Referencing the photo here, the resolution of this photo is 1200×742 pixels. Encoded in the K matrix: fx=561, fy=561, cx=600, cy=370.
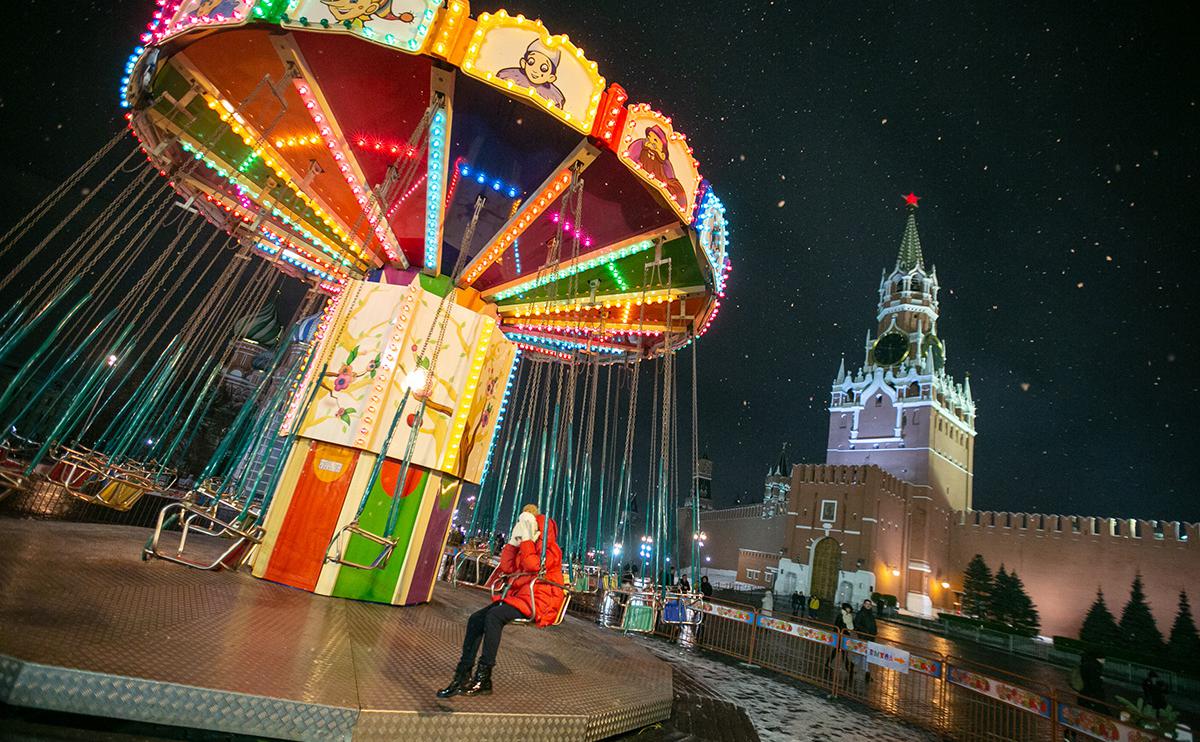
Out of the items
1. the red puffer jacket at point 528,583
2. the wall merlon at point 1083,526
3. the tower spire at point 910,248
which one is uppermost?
the tower spire at point 910,248

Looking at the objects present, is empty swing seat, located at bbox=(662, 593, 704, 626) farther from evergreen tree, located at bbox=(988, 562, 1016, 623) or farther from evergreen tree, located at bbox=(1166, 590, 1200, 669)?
evergreen tree, located at bbox=(988, 562, 1016, 623)

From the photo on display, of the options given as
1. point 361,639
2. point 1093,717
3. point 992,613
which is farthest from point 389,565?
point 992,613

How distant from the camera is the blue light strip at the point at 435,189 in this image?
6723mm

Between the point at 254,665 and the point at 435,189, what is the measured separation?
18.9 feet

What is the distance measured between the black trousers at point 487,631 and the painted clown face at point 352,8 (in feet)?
18.6

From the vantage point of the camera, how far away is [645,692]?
5.07 metres

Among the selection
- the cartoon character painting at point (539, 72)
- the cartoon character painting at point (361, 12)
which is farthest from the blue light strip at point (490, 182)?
the cartoon character painting at point (361, 12)

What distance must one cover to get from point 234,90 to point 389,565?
6338 millimetres

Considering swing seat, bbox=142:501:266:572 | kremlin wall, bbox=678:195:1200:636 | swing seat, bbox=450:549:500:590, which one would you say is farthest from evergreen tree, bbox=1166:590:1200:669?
swing seat, bbox=142:501:266:572

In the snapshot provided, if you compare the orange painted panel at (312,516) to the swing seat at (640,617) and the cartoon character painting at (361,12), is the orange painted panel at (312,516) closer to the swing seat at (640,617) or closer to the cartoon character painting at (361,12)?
the cartoon character painting at (361,12)

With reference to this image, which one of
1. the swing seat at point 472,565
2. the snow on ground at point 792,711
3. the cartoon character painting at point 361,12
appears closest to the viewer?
the cartoon character painting at point 361,12

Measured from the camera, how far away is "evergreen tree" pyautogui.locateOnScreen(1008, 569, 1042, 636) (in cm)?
3475

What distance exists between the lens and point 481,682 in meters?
3.98

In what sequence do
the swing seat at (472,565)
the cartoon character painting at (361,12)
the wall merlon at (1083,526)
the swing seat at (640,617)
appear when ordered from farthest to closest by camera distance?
the wall merlon at (1083,526) → the swing seat at (640,617) → the swing seat at (472,565) → the cartoon character painting at (361,12)
